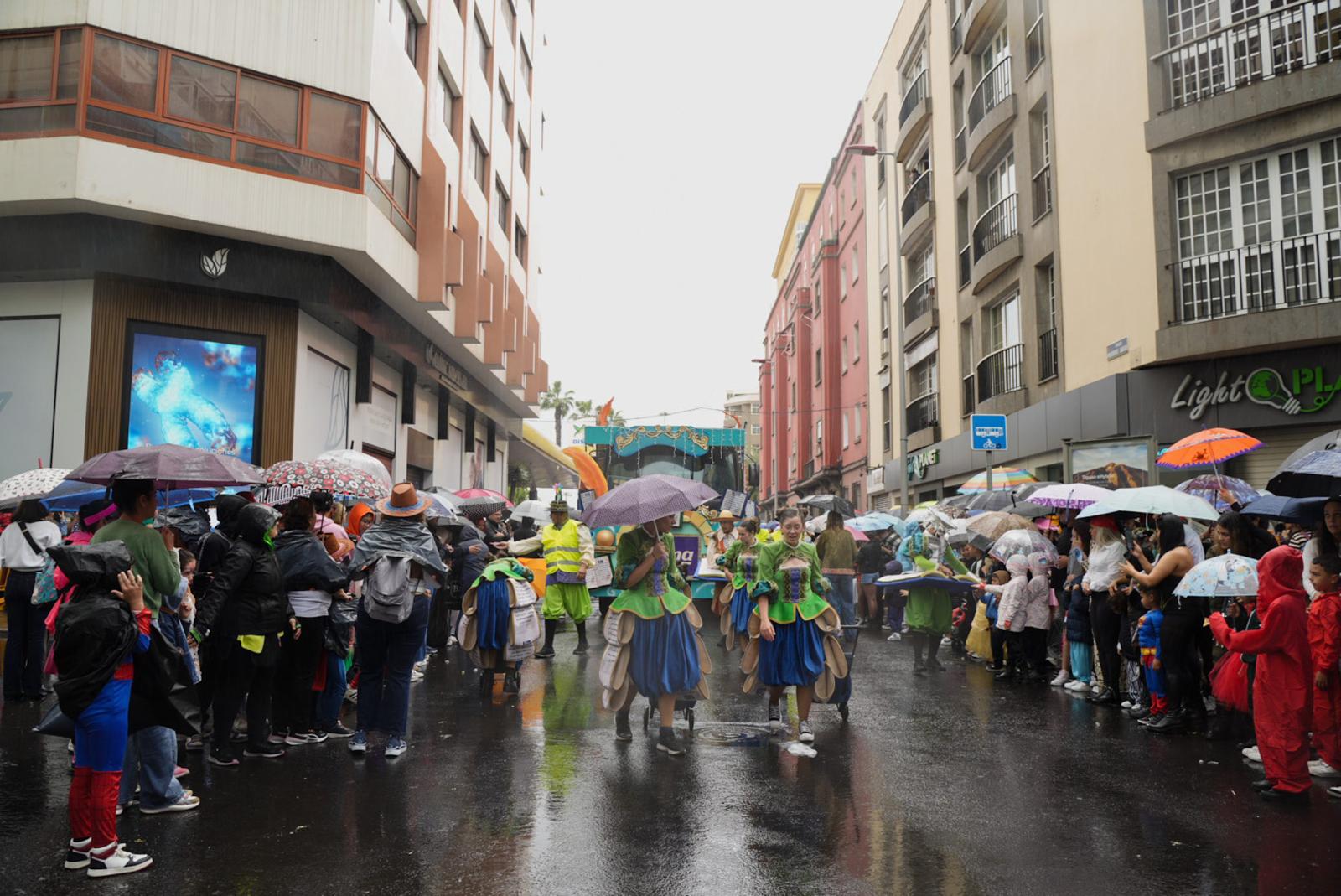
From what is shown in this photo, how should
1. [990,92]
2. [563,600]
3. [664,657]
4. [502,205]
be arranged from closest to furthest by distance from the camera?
[664,657], [563,600], [990,92], [502,205]

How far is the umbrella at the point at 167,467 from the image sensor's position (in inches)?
256

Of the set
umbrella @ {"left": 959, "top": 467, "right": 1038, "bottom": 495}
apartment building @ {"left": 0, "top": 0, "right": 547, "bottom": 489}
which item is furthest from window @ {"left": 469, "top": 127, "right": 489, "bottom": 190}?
umbrella @ {"left": 959, "top": 467, "right": 1038, "bottom": 495}

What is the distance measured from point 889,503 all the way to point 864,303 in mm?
8557

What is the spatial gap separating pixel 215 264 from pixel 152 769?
1263 cm

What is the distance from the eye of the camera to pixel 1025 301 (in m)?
21.4

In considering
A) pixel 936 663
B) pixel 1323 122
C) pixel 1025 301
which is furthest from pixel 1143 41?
pixel 936 663

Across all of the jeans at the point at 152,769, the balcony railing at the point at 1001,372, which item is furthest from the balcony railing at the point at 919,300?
the jeans at the point at 152,769

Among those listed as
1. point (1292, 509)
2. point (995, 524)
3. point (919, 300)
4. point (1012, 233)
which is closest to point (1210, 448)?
point (995, 524)

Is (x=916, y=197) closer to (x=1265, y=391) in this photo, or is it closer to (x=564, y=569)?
(x=1265, y=391)

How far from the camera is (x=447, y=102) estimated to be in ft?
81.3

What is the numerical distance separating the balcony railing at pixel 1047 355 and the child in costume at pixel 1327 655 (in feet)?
46.9

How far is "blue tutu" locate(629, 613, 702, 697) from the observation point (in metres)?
7.45

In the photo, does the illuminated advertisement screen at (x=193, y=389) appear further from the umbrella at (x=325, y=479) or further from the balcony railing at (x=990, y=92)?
the balcony railing at (x=990, y=92)

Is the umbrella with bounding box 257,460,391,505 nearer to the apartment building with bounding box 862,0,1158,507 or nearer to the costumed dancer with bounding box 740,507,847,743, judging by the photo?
the costumed dancer with bounding box 740,507,847,743
